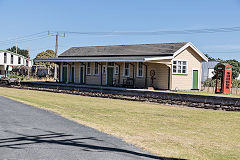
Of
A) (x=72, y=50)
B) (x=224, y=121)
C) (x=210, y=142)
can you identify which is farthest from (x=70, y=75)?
(x=210, y=142)

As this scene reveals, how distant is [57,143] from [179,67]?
24284 millimetres

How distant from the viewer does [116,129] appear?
405 inches

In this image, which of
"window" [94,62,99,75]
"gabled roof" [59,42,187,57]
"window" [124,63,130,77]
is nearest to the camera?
"gabled roof" [59,42,187,57]

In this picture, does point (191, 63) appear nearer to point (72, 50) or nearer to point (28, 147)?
point (72, 50)

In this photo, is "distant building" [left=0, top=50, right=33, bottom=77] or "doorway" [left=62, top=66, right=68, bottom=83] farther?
"distant building" [left=0, top=50, right=33, bottom=77]

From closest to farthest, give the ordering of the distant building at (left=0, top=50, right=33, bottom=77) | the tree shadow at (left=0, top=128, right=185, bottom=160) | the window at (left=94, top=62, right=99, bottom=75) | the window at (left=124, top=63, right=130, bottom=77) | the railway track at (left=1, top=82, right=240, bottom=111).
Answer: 1. the tree shadow at (left=0, top=128, right=185, bottom=160)
2. the railway track at (left=1, top=82, right=240, bottom=111)
3. the window at (left=124, top=63, right=130, bottom=77)
4. the window at (left=94, top=62, right=99, bottom=75)
5. the distant building at (left=0, top=50, right=33, bottom=77)

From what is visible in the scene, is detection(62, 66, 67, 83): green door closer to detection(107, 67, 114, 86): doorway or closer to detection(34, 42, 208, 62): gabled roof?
detection(34, 42, 208, 62): gabled roof

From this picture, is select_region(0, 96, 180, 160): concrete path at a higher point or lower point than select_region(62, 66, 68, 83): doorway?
lower

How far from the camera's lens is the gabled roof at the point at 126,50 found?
104 ft

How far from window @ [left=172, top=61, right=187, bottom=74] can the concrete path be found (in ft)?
66.9

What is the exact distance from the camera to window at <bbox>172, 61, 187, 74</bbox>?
30.5 meters

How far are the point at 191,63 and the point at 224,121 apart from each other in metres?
19.5

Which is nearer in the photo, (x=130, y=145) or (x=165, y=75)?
(x=130, y=145)

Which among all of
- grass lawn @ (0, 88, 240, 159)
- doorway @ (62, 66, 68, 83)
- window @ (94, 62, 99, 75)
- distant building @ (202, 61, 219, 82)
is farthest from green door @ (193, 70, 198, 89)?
distant building @ (202, 61, 219, 82)
